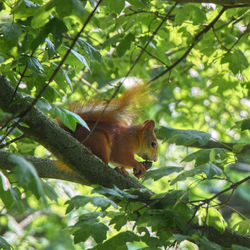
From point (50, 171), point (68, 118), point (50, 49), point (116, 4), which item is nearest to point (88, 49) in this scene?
point (50, 49)

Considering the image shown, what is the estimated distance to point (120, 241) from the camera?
1.55 m

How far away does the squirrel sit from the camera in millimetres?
2439

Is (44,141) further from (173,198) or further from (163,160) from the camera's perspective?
(163,160)

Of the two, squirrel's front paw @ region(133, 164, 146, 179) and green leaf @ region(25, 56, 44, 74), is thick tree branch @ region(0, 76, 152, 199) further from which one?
squirrel's front paw @ region(133, 164, 146, 179)

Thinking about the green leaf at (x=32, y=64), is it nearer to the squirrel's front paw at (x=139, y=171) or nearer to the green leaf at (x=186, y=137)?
the green leaf at (x=186, y=137)

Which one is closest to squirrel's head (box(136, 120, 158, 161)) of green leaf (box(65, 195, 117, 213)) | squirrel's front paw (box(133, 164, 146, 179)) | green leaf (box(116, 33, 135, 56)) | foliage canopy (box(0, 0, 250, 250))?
squirrel's front paw (box(133, 164, 146, 179))

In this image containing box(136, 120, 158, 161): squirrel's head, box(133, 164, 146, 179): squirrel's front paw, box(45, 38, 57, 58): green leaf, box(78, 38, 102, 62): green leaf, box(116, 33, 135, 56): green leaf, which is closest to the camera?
box(45, 38, 57, 58): green leaf

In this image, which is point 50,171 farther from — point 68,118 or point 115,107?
point 68,118

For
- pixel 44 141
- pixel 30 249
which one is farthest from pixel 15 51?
pixel 30 249

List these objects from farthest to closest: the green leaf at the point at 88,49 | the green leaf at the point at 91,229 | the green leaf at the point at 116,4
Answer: the green leaf at the point at 88,49 → the green leaf at the point at 116,4 → the green leaf at the point at 91,229

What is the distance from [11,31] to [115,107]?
45.0 inches

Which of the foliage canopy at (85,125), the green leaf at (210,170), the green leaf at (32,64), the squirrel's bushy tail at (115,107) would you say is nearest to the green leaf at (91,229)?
the foliage canopy at (85,125)

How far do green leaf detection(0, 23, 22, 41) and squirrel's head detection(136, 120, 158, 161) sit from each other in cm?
154

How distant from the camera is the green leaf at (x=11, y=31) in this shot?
4.83ft
